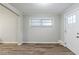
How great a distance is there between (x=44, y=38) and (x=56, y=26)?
99 cm

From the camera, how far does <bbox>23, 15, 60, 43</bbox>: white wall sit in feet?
21.4

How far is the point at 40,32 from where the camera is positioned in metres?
6.54

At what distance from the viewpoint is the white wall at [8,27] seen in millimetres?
6288

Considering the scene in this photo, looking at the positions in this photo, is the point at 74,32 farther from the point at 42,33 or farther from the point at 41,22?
the point at 41,22

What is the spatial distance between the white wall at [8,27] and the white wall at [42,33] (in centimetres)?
63

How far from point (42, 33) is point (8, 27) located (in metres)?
1.98

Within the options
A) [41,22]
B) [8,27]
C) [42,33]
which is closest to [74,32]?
[42,33]

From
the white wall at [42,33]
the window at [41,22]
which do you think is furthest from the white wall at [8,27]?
the window at [41,22]

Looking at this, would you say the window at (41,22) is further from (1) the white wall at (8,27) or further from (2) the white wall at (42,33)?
(1) the white wall at (8,27)

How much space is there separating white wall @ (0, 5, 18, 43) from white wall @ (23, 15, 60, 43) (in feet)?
2.08

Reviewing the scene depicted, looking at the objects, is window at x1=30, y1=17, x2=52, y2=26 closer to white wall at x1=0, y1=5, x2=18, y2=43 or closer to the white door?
white wall at x1=0, y1=5, x2=18, y2=43

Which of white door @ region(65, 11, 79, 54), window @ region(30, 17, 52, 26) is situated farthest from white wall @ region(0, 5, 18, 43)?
white door @ region(65, 11, 79, 54)
